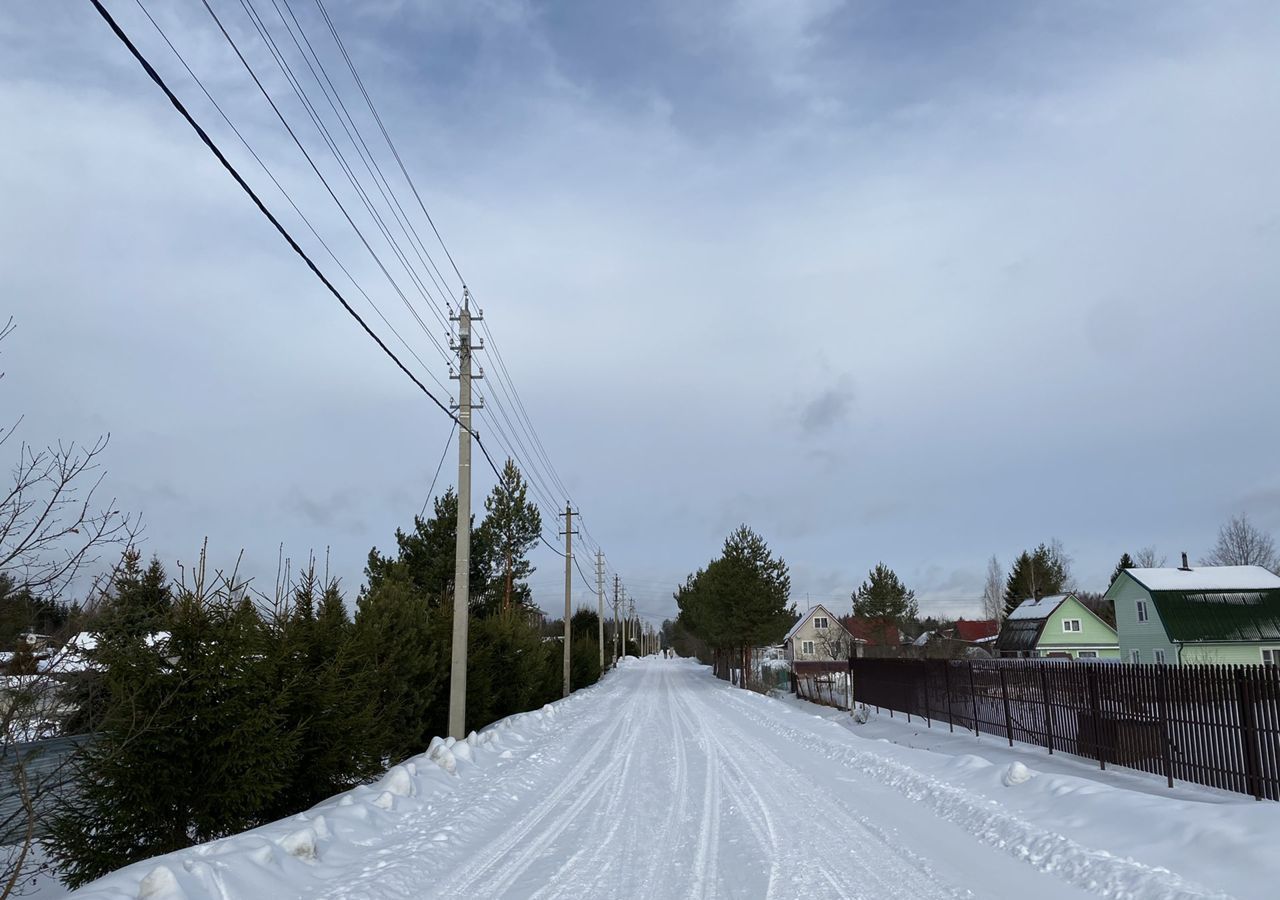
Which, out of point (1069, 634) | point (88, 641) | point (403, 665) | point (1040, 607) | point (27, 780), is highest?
point (1040, 607)

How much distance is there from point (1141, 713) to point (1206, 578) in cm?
3753

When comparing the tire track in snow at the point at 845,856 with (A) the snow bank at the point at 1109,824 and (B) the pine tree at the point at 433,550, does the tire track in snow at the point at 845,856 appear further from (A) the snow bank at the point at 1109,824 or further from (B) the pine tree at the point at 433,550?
(B) the pine tree at the point at 433,550

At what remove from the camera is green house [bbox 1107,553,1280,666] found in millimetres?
40406

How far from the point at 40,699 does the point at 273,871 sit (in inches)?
97.2

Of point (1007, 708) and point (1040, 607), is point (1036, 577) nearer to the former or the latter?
point (1040, 607)

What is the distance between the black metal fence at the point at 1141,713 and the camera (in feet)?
32.8

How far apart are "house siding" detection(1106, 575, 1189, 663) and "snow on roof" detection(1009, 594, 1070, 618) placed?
13.7 metres

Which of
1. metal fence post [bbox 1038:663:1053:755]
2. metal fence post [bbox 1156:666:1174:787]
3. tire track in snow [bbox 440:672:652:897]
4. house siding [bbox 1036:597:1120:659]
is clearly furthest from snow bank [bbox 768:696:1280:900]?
house siding [bbox 1036:597:1120:659]

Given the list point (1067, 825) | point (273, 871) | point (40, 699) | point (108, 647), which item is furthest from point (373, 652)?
point (1067, 825)

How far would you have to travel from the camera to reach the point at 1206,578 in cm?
4328

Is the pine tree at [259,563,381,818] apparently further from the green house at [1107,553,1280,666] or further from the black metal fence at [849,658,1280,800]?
the green house at [1107,553,1280,666]

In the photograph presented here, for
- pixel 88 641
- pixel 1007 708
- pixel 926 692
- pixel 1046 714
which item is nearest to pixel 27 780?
pixel 88 641

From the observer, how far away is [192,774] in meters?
8.66

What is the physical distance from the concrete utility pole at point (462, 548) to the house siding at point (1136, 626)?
Result: 37845 millimetres
